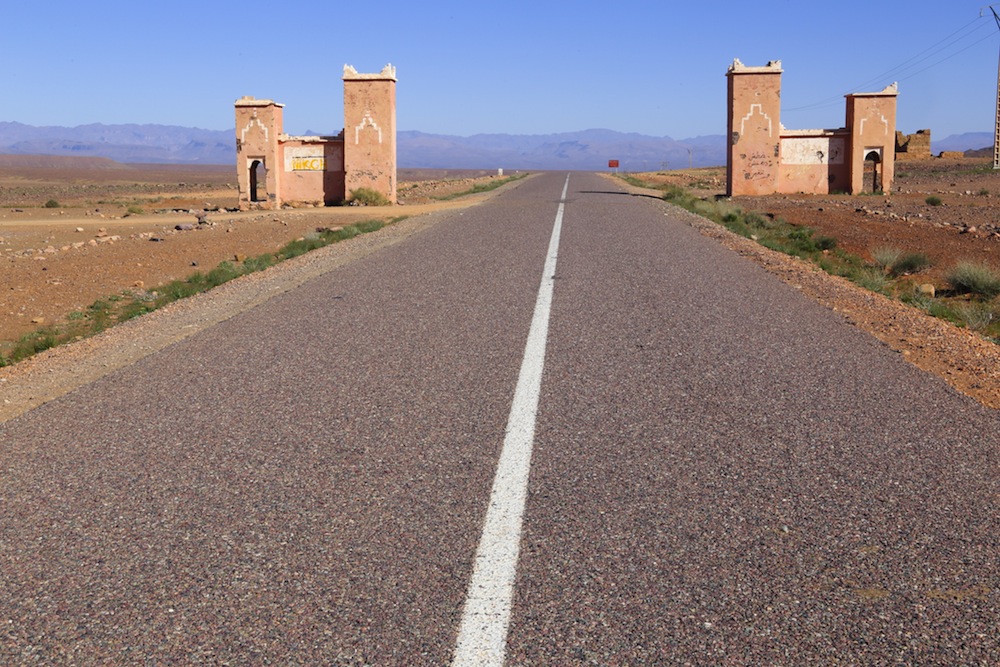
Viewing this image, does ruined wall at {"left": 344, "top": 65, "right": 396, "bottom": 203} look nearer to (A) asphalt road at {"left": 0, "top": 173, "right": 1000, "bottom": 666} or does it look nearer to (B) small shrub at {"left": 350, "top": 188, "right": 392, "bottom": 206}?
(B) small shrub at {"left": 350, "top": 188, "right": 392, "bottom": 206}

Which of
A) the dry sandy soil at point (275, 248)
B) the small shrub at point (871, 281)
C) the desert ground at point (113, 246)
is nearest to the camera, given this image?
the dry sandy soil at point (275, 248)

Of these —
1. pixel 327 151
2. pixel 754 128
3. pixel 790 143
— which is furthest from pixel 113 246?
pixel 790 143

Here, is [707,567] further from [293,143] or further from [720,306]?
[293,143]

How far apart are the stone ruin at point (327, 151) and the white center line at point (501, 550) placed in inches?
1376

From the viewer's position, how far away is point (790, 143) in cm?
4591

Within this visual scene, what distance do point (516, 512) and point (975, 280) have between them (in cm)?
1475

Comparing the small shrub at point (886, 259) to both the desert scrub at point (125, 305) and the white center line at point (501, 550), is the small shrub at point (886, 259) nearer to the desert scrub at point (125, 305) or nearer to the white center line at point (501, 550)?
the desert scrub at point (125, 305)

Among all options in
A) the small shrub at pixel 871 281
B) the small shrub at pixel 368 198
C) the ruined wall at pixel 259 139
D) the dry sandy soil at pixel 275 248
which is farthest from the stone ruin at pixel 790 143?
the small shrub at pixel 871 281

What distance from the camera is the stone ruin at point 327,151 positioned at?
136 feet

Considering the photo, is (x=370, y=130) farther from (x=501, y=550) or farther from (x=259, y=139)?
(x=501, y=550)

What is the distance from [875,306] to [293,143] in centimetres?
3360

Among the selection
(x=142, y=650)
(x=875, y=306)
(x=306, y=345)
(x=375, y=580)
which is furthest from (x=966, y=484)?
(x=875, y=306)

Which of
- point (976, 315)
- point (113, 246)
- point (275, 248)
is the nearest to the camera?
point (976, 315)

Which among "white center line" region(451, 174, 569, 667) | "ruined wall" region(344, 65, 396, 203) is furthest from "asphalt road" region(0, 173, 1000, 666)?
"ruined wall" region(344, 65, 396, 203)
